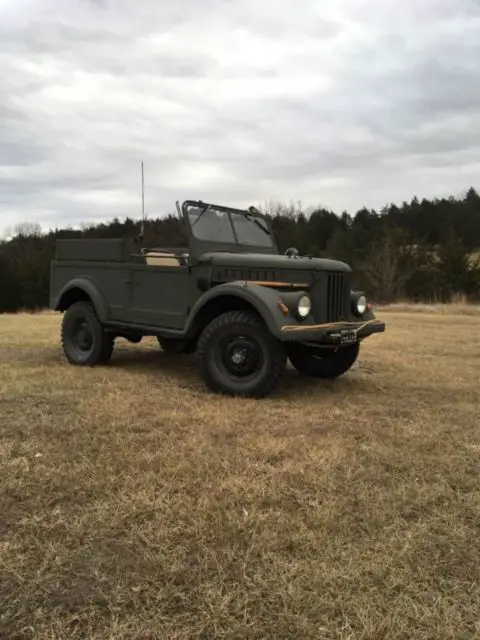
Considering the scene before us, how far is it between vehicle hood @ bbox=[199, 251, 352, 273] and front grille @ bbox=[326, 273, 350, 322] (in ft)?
0.29

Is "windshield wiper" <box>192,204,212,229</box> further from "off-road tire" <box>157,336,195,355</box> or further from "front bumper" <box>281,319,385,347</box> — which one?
"front bumper" <box>281,319,385,347</box>

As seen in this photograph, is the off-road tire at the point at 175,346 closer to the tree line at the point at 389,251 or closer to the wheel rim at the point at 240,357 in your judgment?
the wheel rim at the point at 240,357

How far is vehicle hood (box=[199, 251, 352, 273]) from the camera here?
6090mm

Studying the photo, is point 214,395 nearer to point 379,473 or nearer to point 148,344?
point 379,473

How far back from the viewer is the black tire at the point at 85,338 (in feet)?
24.5

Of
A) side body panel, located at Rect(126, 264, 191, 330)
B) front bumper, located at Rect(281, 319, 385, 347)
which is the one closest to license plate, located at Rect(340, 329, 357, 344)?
front bumper, located at Rect(281, 319, 385, 347)

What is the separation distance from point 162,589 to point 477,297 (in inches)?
1280

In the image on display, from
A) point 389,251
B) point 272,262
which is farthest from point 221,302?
point 389,251

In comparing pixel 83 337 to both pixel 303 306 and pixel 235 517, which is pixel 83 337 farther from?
pixel 235 517

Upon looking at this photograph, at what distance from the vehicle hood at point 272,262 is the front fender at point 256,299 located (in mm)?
350

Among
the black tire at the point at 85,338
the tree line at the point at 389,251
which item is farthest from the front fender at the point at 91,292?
the tree line at the point at 389,251

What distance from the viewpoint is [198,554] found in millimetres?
2793

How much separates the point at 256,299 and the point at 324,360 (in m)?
1.82

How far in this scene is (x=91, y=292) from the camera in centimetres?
737
